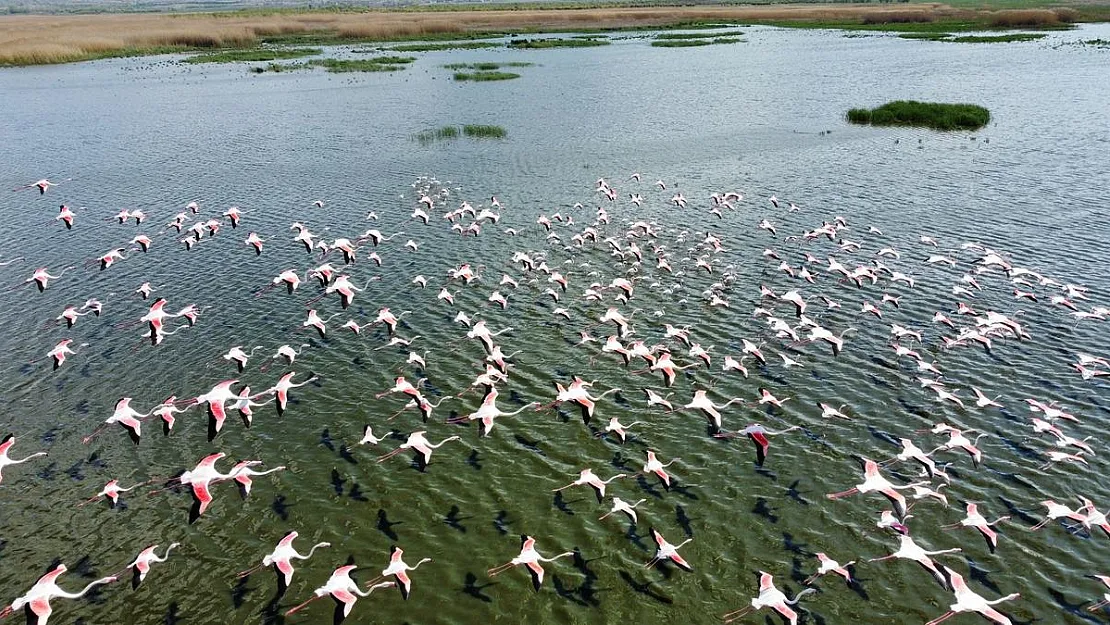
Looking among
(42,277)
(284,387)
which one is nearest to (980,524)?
(284,387)

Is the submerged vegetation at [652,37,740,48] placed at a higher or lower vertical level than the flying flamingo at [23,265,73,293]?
higher

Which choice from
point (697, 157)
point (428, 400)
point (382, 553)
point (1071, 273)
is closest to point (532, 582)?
point (382, 553)

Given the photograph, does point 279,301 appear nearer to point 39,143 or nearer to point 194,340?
point 194,340

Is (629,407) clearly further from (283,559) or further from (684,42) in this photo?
(684,42)

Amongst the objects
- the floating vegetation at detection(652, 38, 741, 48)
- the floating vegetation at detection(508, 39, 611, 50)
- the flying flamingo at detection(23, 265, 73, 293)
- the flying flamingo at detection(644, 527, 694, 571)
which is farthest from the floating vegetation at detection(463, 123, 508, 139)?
the floating vegetation at detection(652, 38, 741, 48)

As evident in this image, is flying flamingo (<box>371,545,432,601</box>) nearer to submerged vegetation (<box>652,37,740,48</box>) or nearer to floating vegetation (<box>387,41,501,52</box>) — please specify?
floating vegetation (<box>387,41,501,52</box>)

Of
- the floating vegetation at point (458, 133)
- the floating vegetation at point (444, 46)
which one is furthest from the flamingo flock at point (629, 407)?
the floating vegetation at point (444, 46)

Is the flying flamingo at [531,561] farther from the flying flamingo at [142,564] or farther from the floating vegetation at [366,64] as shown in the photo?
the floating vegetation at [366,64]
